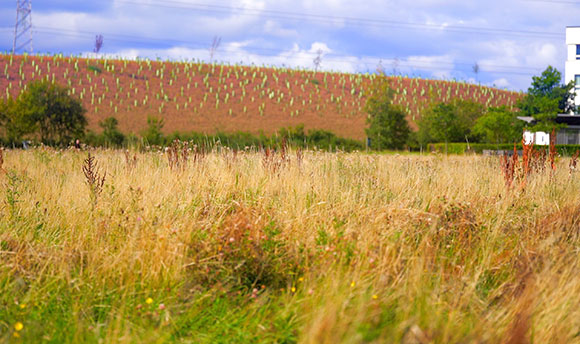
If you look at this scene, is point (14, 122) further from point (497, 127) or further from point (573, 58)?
point (573, 58)

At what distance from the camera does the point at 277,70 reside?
6306 centimetres

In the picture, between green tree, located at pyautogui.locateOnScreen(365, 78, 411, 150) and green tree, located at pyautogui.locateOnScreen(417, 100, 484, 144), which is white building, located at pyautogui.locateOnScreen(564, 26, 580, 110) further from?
green tree, located at pyautogui.locateOnScreen(365, 78, 411, 150)

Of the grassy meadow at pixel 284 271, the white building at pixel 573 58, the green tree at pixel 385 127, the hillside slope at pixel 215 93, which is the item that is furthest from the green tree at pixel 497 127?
the grassy meadow at pixel 284 271

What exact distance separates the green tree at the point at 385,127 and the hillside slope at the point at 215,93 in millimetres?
6735

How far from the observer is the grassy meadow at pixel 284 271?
9.61ft

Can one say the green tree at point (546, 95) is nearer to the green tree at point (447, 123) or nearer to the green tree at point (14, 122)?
the green tree at point (447, 123)

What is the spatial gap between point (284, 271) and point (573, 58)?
49250 millimetres

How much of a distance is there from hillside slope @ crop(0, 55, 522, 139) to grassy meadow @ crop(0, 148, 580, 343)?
36.1 metres

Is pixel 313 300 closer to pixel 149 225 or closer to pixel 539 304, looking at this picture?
pixel 539 304

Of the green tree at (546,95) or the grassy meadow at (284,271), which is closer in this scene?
the grassy meadow at (284,271)

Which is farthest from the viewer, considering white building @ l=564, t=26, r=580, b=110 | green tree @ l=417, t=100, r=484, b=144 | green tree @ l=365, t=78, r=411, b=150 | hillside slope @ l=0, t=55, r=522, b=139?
hillside slope @ l=0, t=55, r=522, b=139

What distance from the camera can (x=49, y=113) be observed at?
88.1 ft

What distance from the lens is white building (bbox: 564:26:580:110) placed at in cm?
4419

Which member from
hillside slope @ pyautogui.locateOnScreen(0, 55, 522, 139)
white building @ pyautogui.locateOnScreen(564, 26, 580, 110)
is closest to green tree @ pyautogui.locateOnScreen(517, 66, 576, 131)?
white building @ pyautogui.locateOnScreen(564, 26, 580, 110)
